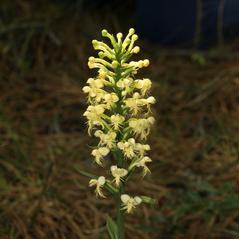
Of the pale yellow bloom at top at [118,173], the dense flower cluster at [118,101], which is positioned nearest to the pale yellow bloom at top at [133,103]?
the dense flower cluster at [118,101]

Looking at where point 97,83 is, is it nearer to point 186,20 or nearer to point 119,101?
point 119,101

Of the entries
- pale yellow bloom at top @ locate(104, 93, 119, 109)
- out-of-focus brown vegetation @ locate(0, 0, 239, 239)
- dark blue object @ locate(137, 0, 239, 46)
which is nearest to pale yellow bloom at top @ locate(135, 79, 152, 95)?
pale yellow bloom at top @ locate(104, 93, 119, 109)

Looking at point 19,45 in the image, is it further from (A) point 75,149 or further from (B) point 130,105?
(B) point 130,105

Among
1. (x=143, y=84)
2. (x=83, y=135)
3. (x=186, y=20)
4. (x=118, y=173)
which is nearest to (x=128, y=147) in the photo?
(x=118, y=173)

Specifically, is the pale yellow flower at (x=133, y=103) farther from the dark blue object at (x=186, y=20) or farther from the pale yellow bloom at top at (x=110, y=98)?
the dark blue object at (x=186, y=20)

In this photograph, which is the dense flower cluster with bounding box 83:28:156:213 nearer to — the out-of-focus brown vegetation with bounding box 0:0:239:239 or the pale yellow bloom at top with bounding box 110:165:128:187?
the pale yellow bloom at top with bounding box 110:165:128:187

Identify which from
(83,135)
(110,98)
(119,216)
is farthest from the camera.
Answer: (83,135)

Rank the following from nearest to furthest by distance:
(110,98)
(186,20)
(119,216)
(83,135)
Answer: (110,98) < (119,216) < (83,135) < (186,20)
